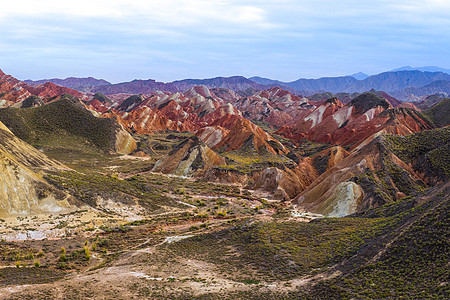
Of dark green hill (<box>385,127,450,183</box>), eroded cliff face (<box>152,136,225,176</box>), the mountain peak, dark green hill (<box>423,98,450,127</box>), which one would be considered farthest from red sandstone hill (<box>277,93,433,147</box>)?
eroded cliff face (<box>152,136,225,176</box>)

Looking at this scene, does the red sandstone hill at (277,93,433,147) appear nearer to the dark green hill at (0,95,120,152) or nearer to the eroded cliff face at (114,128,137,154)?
the eroded cliff face at (114,128,137,154)

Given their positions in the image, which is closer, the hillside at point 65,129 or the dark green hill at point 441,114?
the hillside at point 65,129

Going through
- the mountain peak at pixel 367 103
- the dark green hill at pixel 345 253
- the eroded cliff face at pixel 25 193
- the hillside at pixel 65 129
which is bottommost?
the dark green hill at pixel 345 253

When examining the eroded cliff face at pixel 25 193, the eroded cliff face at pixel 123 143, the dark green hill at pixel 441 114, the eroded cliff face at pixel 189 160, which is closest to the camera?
the eroded cliff face at pixel 25 193

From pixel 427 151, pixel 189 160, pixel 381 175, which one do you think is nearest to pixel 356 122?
pixel 427 151

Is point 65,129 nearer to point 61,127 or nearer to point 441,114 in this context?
point 61,127

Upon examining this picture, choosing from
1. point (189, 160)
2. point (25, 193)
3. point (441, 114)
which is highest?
point (441, 114)

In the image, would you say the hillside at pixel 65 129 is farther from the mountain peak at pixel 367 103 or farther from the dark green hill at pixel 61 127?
the mountain peak at pixel 367 103

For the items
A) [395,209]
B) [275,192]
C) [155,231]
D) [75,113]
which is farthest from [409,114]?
[75,113]

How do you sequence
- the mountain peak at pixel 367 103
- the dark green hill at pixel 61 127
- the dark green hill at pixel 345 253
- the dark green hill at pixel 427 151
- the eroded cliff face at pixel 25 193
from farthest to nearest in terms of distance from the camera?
the mountain peak at pixel 367 103 → the dark green hill at pixel 61 127 → the dark green hill at pixel 427 151 → the eroded cliff face at pixel 25 193 → the dark green hill at pixel 345 253

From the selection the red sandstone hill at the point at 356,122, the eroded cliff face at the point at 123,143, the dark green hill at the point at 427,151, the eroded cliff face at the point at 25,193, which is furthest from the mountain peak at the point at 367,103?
the eroded cliff face at the point at 25,193

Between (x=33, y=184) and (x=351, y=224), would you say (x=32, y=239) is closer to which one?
(x=33, y=184)
